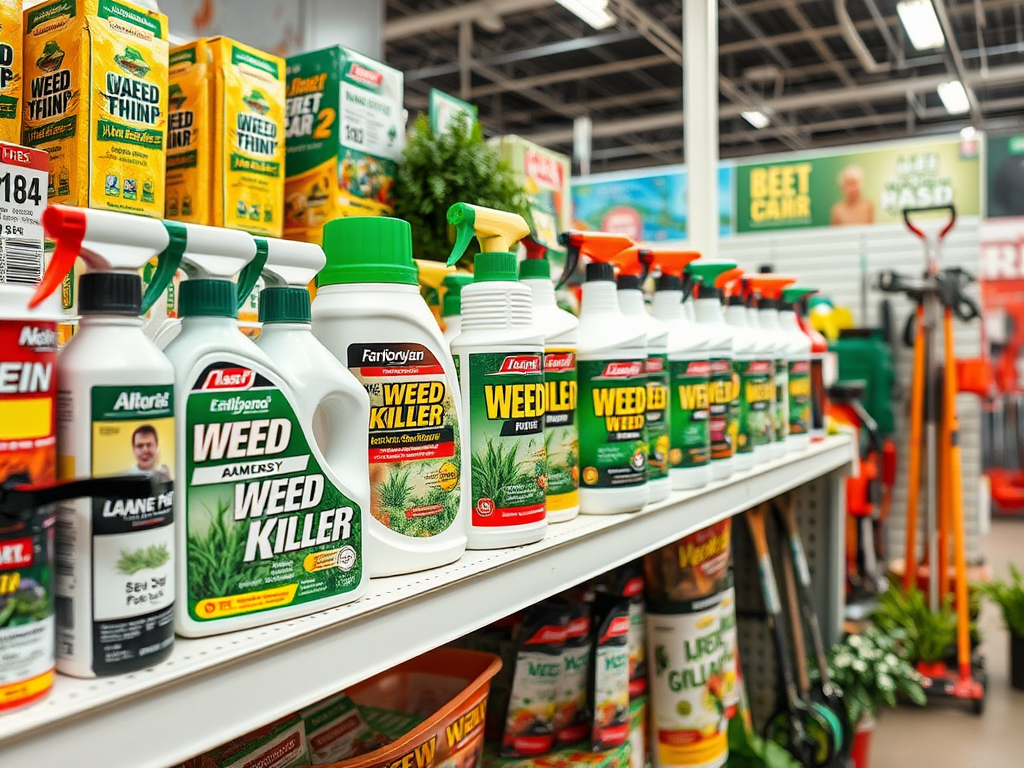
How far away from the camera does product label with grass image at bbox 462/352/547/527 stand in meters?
1.03

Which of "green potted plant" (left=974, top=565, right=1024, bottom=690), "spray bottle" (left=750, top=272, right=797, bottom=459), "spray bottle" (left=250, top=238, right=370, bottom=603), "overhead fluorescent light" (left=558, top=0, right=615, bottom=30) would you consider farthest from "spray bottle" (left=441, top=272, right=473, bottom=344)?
"overhead fluorescent light" (left=558, top=0, right=615, bottom=30)

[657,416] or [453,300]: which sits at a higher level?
[453,300]

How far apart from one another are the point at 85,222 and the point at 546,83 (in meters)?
12.7

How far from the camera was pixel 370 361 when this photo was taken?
2.93ft

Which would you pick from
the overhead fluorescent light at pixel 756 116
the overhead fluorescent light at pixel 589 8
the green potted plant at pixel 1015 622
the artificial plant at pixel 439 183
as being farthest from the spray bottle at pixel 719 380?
the overhead fluorescent light at pixel 756 116

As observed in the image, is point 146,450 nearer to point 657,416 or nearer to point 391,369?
point 391,369

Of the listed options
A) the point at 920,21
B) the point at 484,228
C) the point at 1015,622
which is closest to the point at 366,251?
the point at 484,228

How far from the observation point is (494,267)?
1.06 meters

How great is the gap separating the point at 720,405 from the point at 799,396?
67cm

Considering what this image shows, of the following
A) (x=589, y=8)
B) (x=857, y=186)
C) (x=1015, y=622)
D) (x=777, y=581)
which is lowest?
(x=1015, y=622)

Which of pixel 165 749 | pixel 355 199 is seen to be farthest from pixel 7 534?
pixel 355 199

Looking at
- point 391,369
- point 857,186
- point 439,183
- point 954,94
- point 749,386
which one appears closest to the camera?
point 391,369

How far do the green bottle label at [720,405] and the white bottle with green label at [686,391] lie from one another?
0.16 feet

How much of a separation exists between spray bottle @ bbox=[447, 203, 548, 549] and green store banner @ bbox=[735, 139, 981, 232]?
233 inches
